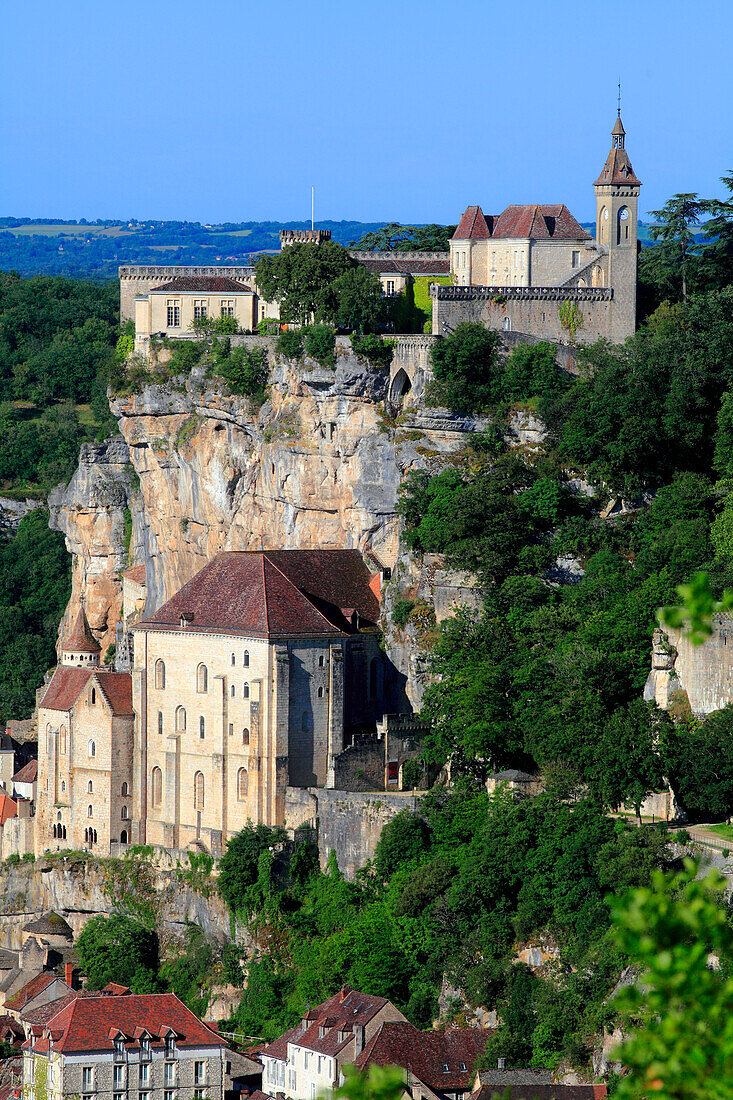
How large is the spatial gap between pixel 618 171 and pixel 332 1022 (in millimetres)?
35821

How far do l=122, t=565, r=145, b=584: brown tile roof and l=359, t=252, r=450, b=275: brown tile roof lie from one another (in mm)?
19303

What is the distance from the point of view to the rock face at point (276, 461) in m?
73.8

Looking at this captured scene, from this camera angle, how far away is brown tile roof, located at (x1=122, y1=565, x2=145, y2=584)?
299 ft

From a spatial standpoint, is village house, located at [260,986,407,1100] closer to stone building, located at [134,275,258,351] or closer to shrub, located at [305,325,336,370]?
shrub, located at [305,325,336,370]

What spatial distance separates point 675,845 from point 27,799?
36.8m

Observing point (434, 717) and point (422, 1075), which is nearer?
point (422, 1075)

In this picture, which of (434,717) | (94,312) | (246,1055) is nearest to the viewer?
(246,1055)

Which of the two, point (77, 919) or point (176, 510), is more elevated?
point (176, 510)

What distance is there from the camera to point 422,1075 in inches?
→ 2154

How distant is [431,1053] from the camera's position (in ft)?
185

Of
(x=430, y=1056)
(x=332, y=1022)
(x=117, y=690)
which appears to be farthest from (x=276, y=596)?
(x=430, y=1056)

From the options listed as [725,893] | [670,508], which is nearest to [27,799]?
[670,508]

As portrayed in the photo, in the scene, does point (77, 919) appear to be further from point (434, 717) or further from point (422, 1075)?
point (422, 1075)

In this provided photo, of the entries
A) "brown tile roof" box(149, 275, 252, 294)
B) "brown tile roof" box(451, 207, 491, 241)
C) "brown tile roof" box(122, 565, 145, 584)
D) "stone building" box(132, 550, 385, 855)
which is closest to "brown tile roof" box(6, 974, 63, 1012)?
"stone building" box(132, 550, 385, 855)
